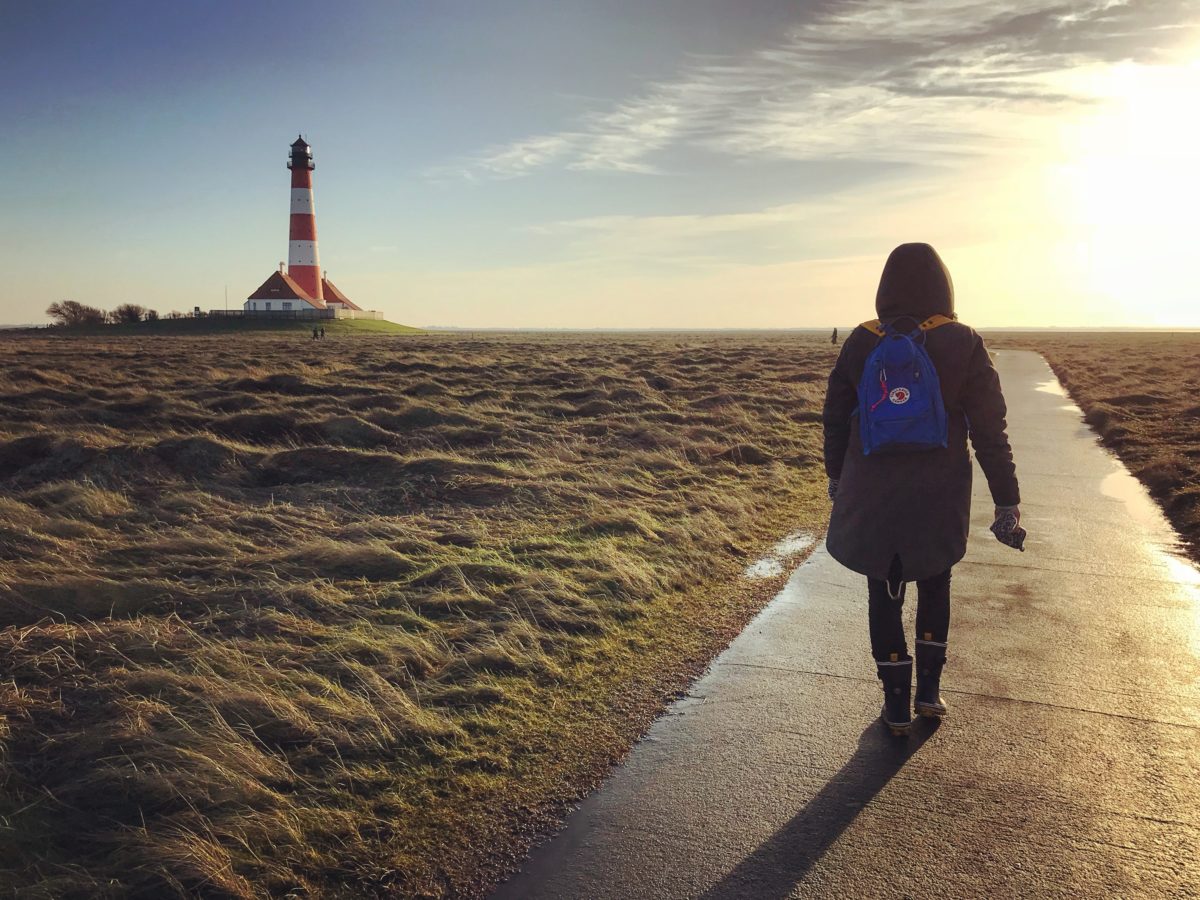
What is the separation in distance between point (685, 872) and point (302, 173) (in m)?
72.8

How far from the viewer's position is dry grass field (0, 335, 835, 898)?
280 cm

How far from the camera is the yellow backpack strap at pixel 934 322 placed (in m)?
3.48

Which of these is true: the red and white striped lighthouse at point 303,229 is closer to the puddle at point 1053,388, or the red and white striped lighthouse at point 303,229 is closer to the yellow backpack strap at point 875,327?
the puddle at point 1053,388

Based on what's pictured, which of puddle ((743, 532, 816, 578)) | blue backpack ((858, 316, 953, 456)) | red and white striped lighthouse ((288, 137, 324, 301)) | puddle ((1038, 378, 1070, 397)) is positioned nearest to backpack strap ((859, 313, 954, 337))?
blue backpack ((858, 316, 953, 456))

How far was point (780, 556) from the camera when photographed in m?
6.90

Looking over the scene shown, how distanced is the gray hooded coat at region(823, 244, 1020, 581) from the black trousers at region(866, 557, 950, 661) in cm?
7

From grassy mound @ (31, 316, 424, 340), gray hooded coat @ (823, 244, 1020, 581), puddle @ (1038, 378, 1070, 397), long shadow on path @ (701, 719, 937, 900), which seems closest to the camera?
long shadow on path @ (701, 719, 937, 900)

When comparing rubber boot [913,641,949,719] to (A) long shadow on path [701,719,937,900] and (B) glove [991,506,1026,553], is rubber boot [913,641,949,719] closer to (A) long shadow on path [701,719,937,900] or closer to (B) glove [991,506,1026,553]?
(A) long shadow on path [701,719,937,900]

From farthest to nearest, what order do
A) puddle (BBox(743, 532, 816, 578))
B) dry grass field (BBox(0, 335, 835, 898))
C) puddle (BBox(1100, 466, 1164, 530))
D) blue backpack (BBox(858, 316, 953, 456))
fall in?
puddle (BBox(1100, 466, 1164, 530)), puddle (BBox(743, 532, 816, 578)), blue backpack (BBox(858, 316, 953, 456)), dry grass field (BBox(0, 335, 835, 898))

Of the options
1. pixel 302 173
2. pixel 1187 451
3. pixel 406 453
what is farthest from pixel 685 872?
pixel 302 173

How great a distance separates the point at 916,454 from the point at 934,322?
59cm

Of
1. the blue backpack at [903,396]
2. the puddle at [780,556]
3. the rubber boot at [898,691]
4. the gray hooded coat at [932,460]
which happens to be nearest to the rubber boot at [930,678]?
the rubber boot at [898,691]

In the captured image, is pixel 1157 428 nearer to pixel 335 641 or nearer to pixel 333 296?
pixel 335 641

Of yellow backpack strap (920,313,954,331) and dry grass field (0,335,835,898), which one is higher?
yellow backpack strap (920,313,954,331)
